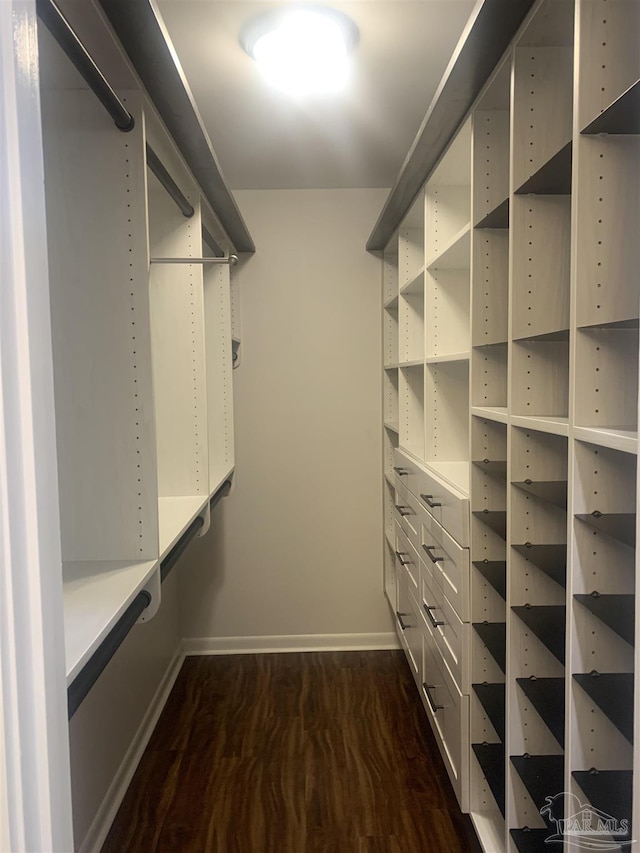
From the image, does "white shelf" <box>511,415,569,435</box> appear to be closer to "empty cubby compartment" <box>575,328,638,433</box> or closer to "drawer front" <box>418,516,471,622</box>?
"empty cubby compartment" <box>575,328,638,433</box>

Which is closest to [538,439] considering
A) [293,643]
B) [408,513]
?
[408,513]

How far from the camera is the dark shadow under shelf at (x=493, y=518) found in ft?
5.35

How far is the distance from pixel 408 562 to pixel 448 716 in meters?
0.74

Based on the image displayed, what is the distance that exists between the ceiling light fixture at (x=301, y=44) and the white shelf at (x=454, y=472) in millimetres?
1391

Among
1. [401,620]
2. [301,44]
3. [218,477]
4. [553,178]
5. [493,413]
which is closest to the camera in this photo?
[553,178]

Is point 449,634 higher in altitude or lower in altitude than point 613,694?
lower

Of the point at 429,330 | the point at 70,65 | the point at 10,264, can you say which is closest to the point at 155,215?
the point at 70,65

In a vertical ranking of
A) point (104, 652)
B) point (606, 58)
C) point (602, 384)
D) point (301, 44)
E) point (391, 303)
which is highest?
point (301, 44)

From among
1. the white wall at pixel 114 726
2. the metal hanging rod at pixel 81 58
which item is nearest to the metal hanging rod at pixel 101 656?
the white wall at pixel 114 726

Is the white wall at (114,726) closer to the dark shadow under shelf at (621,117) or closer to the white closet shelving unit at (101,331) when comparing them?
the white closet shelving unit at (101,331)

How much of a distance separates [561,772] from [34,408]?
1450 mm

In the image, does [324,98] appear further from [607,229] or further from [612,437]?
[612,437]

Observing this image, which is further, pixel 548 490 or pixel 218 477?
pixel 218 477

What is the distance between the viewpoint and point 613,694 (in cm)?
104
